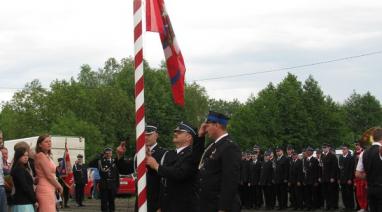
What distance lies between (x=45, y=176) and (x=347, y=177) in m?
12.9

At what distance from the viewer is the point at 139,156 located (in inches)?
333

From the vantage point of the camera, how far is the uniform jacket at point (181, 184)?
9695 millimetres

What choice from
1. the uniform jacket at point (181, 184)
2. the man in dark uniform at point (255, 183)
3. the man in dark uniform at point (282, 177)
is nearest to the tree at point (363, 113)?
the man in dark uniform at point (255, 183)

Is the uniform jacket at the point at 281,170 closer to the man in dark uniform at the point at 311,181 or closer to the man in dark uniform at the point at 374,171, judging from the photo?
the man in dark uniform at the point at 311,181

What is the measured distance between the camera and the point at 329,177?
81.4 feet

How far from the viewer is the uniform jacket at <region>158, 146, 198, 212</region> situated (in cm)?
970

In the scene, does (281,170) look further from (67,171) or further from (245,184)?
(67,171)

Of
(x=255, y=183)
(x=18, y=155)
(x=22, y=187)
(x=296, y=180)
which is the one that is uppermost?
(x=18, y=155)

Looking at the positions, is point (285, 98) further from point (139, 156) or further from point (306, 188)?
point (139, 156)

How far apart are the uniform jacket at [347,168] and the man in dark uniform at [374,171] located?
1085cm

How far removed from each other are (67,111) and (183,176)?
6924 centimetres

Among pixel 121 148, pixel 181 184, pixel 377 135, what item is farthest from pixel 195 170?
pixel 377 135

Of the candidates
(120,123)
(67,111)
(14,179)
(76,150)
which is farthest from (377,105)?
(14,179)

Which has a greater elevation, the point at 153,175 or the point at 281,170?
the point at 153,175
